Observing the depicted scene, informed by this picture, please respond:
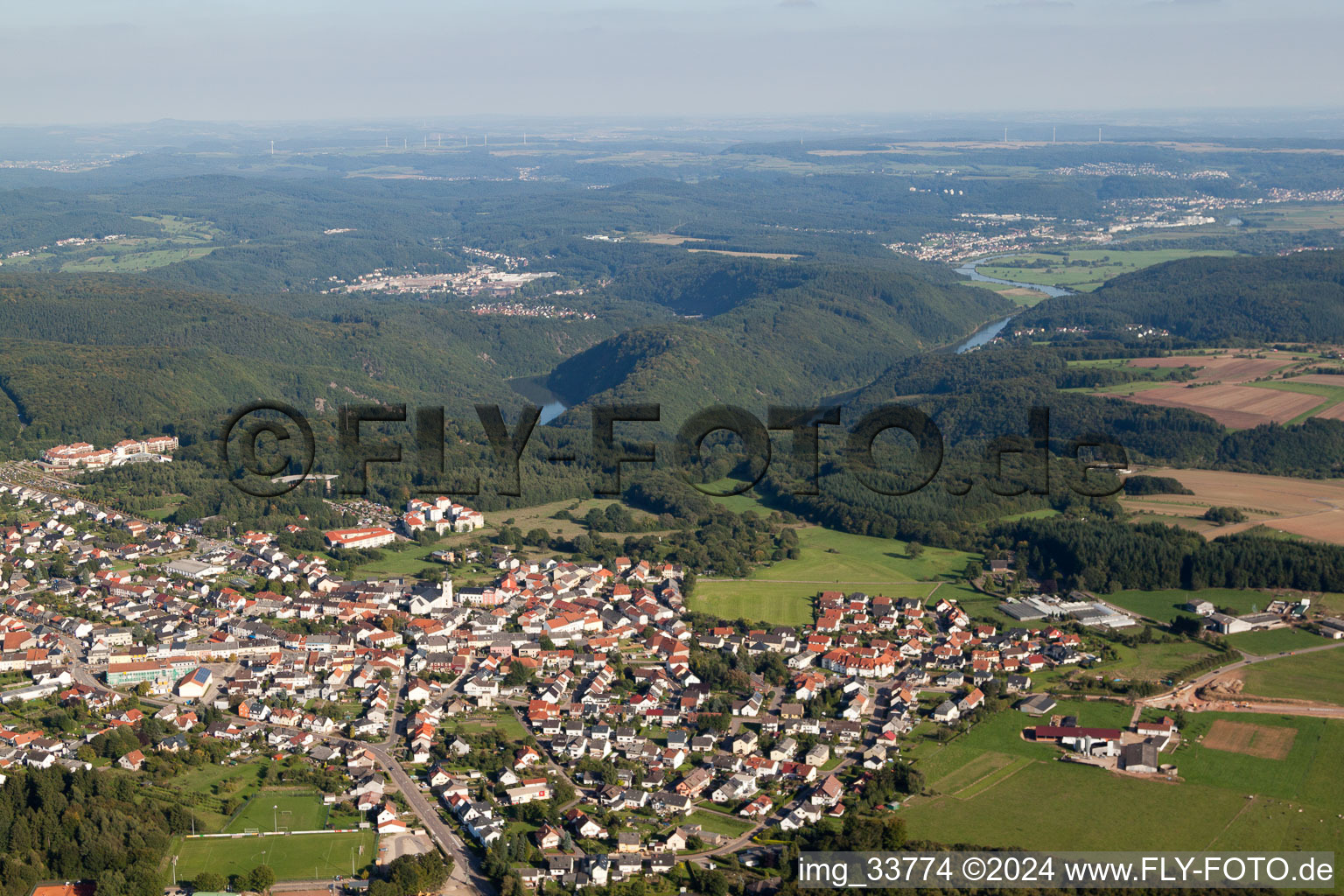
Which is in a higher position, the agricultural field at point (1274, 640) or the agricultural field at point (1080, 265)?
the agricultural field at point (1080, 265)

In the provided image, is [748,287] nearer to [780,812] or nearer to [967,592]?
[967,592]

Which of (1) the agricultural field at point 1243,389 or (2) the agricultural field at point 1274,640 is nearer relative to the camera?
(2) the agricultural field at point 1274,640

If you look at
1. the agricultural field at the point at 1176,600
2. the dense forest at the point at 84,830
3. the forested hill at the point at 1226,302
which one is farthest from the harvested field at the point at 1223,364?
the dense forest at the point at 84,830

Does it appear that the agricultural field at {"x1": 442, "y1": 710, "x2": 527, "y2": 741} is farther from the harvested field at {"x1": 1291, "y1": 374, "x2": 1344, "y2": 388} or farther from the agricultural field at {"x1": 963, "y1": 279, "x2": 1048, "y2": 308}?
the agricultural field at {"x1": 963, "y1": 279, "x2": 1048, "y2": 308}

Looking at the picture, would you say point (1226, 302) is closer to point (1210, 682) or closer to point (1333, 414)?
point (1333, 414)

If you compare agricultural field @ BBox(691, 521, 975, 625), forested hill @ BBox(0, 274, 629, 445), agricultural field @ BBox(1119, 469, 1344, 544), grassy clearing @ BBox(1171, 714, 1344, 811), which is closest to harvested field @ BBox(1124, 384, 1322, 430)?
agricultural field @ BBox(1119, 469, 1344, 544)

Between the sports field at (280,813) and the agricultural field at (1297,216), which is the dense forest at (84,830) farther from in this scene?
the agricultural field at (1297,216)
